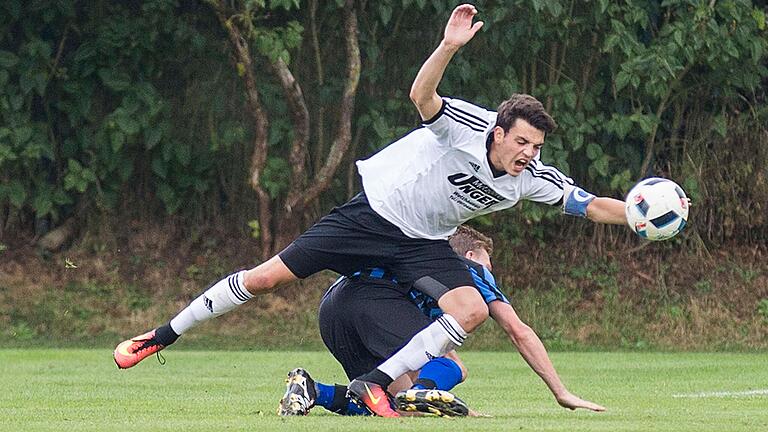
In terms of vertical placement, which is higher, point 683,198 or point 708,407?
point 683,198

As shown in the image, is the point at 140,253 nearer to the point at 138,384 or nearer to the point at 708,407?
the point at 138,384

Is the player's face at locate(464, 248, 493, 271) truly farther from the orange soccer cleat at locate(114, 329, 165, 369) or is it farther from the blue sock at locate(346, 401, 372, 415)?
the orange soccer cleat at locate(114, 329, 165, 369)

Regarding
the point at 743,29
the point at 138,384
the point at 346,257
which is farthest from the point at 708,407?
the point at 743,29

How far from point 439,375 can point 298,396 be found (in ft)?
2.34

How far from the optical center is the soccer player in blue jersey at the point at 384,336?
7707 mm

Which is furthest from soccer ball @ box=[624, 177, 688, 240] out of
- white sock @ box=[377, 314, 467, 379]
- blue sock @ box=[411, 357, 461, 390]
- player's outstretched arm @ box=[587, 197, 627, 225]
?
blue sock @ box=[411, 357, 461, 390]

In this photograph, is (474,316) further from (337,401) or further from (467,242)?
(467,242)

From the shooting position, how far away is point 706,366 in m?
13.2

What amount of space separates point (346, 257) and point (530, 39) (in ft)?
31.6

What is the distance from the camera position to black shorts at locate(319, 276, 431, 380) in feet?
26.0

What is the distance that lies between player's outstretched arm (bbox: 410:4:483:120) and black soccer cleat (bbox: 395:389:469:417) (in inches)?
53.6

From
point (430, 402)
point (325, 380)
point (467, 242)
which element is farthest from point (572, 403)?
point (325, 380)

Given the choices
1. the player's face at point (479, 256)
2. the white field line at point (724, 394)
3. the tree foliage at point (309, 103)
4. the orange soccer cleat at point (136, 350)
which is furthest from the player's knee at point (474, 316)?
the tree foliage at point (309, 103)

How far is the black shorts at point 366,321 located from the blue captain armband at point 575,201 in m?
0.95
